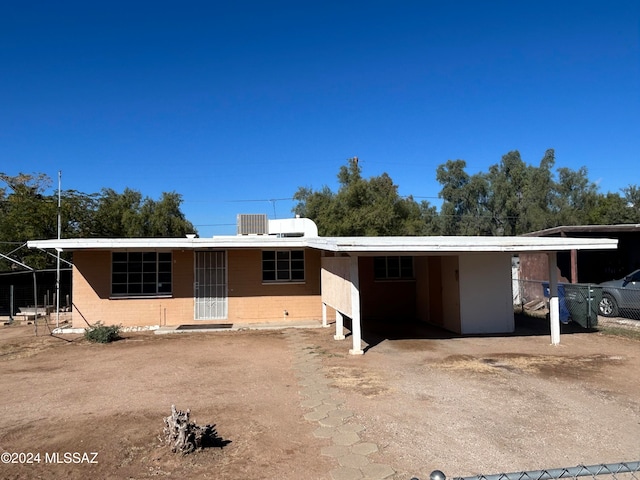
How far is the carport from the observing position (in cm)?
900

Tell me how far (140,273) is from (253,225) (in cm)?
428

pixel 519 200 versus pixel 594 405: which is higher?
pixel 519 200

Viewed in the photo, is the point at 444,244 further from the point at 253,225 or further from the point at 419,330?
the point at 253,225

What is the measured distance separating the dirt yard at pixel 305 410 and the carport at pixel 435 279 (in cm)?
113

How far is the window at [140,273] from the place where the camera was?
13.1m

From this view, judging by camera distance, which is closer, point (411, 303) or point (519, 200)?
point (411, 303)

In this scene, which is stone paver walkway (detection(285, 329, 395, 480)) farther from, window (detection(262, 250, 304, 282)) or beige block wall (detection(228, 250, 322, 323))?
window (detection(262, 250, 304, 282))

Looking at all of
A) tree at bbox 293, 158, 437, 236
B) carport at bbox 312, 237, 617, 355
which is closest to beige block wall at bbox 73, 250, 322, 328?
carport at bbox 312, 237, 617, 355

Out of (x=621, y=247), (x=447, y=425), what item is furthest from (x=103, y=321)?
(x=621, y=247)

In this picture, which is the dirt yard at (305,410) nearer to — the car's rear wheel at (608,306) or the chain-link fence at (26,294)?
the car's rear wheel at (608,306)

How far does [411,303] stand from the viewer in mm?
14430

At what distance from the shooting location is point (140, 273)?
13.2 m

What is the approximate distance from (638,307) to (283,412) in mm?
11071

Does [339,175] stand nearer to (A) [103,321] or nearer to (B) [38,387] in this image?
(A) [103,321]
